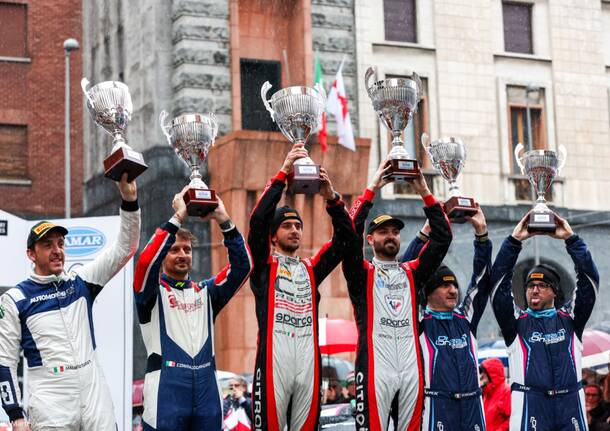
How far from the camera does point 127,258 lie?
8.82 m

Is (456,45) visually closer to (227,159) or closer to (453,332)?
(227,159)

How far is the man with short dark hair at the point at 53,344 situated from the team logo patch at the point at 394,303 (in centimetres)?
212

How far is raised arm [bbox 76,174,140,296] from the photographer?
8648 mm

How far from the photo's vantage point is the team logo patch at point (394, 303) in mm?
9438

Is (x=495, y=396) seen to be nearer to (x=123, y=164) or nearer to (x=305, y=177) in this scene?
(x=305, y=177)

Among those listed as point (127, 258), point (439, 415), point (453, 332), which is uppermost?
point (127, 258)

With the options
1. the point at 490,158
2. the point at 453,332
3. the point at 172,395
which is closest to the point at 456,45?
the point at 490,158

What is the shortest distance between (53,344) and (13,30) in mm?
25905

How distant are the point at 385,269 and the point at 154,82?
19068 mm

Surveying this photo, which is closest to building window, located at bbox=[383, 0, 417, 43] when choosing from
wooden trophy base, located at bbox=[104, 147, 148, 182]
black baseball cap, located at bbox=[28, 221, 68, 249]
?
wooden trophy base, located at bbox=[104, 147, 148, 182]

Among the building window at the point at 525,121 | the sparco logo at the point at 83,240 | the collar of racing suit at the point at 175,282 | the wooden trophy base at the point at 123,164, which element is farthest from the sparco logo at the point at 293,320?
the building window at the point at 525,121

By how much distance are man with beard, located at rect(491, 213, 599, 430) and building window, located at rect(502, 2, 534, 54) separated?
69.2ft

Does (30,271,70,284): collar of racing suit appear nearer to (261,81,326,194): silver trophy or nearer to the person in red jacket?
(261,81,326,194): silver trophy

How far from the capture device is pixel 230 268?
9.10 metres
